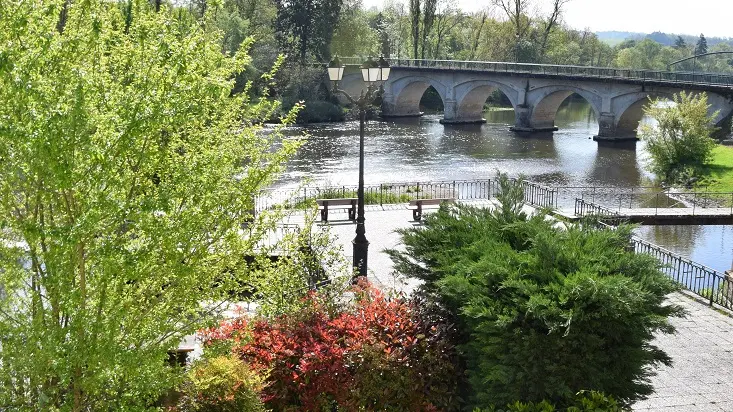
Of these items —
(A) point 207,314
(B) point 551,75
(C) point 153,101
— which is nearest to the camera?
(C) point 153,101

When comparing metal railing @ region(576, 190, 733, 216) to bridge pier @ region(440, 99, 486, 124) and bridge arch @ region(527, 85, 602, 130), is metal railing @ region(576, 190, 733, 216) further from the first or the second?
bridge pier @ region(440, 99, 486, 124)

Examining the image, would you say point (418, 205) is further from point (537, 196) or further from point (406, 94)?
point (406, 94)

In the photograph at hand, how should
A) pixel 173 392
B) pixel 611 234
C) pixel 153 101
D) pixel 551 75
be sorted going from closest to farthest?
pixel 153 101
pixel 173 392
pixel 611 234
pixel 551 75

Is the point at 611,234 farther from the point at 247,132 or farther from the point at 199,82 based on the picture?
the point at 199,82

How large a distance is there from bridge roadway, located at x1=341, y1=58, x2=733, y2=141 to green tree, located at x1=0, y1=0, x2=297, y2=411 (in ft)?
123

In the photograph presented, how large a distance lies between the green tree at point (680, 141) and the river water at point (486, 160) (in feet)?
3.65

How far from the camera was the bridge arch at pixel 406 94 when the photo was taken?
65.9m

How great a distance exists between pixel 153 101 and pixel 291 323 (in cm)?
375

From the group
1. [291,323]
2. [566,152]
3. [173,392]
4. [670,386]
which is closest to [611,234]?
[670,386]

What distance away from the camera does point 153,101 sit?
6684 millimetres

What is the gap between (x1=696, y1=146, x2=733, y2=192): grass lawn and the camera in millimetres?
32634

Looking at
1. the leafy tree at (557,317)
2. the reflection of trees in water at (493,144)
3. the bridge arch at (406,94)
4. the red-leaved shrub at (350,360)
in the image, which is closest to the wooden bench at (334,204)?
the red-leaved shrub at (350,360)

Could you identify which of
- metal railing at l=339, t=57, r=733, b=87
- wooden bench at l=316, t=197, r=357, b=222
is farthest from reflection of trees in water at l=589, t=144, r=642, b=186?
wooden bench at l=316, t=197, r=357, b=222

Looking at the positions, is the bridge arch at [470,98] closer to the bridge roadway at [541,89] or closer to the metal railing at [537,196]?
the bridge roadway at [541,89]
